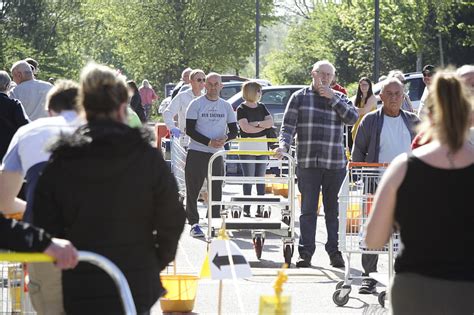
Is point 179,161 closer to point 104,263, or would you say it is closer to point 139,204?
point 139,204

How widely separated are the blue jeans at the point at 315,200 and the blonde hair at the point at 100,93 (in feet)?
22.8

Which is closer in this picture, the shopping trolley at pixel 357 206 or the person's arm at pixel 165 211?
the person's arm at pixel 165 211

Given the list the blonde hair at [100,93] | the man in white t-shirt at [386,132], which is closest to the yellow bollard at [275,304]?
the blonde hair at [100,93]

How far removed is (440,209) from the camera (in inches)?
197

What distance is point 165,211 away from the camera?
513 centimetres

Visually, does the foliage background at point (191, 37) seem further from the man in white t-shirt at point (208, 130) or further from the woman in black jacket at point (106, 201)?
the woman in black jacket at point (106, 201)

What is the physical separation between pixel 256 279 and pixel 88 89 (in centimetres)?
625

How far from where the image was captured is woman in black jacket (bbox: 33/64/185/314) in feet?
16.4

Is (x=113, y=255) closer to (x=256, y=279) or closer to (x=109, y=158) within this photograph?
(x=109, y=158)

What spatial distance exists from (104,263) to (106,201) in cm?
41

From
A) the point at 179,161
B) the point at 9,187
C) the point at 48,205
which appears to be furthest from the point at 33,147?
the point at 179,161

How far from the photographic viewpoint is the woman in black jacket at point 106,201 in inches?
197

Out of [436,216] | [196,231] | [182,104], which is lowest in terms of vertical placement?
[196,231]

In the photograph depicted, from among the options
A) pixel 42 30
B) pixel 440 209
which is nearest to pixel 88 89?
pixel 440 209
